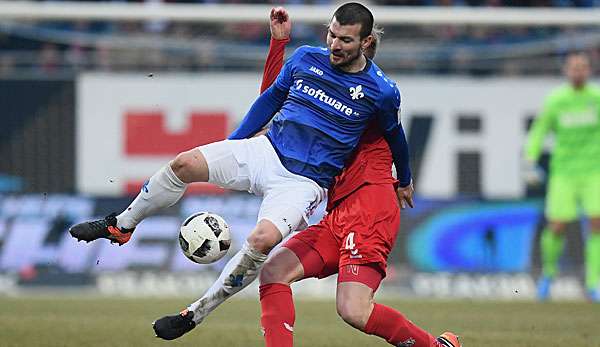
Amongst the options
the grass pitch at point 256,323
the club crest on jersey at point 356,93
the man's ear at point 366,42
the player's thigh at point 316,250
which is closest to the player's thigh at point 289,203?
the player's thigh at point 316,250

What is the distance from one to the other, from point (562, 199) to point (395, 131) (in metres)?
7.62

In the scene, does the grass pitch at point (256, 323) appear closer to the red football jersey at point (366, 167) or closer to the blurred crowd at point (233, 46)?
the red football jersey at point (366, 167)

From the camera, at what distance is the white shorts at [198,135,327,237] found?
6.69m

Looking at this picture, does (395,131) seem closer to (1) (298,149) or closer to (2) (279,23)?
(1) (298,149)

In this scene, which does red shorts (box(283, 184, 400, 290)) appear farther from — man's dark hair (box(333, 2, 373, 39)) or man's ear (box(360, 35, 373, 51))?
man's dark hair (box(333, 2, 373, 39))

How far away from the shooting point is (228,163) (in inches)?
267

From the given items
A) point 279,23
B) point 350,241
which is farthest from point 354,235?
point 279,23

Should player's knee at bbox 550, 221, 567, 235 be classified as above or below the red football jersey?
below

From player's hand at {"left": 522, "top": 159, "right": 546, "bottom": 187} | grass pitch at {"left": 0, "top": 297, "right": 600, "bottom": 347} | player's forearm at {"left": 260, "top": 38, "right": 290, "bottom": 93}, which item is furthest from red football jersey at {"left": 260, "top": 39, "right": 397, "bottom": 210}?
player's hand at {"left": 522, "top": 159, "right": 546, "bottom": 187}

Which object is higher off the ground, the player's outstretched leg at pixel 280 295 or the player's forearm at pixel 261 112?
the player's forearm at pixel 261 112

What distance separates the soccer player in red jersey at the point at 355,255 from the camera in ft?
21.8

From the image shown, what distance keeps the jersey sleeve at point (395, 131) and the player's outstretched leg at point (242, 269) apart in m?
0.96

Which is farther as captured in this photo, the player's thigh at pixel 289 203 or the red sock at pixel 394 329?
the red sock at pixel 394 329

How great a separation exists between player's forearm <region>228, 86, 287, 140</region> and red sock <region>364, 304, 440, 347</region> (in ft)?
4.41
